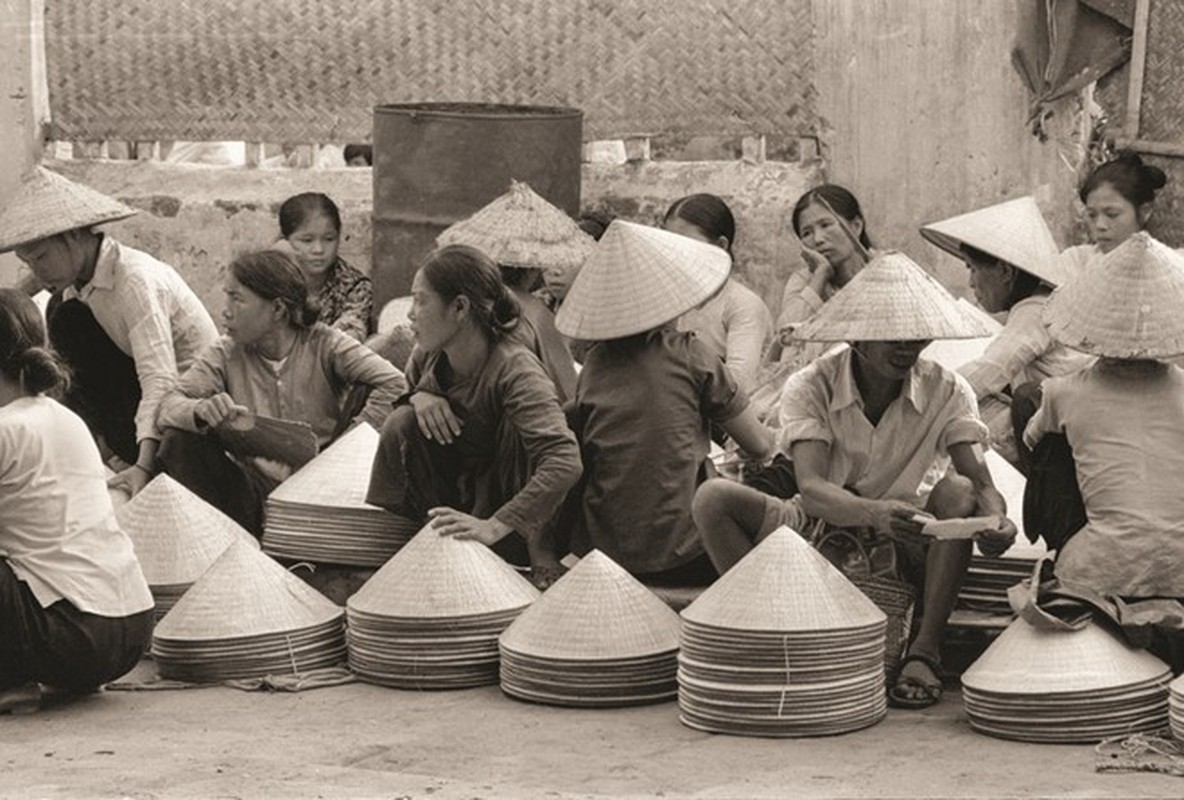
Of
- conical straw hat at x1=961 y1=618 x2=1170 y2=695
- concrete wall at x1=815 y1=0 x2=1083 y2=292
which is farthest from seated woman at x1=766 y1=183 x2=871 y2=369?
conical straw hat at x1=961 y1=618 x2=1170 y2=695

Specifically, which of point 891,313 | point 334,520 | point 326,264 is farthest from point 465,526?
point 326,264

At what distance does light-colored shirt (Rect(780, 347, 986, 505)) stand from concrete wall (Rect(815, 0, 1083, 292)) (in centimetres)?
254

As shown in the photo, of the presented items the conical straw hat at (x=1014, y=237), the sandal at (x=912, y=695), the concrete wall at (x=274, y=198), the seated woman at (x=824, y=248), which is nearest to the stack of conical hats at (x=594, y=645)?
the sandal at (x=912, y=695)

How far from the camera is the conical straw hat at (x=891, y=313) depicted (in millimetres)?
5988

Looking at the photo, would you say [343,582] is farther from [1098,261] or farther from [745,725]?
[1098,261]

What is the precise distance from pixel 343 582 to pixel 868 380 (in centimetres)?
178

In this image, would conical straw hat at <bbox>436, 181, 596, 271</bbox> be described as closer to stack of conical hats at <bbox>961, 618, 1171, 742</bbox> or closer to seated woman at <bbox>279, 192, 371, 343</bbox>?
seated woman at <bbox>279, 192, 371, 343</bbox>

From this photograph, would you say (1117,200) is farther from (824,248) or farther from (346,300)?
(346,300)

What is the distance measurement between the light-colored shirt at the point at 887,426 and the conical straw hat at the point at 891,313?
0.15 meters

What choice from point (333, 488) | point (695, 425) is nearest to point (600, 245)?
point (695, 425)

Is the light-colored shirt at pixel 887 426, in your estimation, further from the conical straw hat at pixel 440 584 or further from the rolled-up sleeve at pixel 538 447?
the conical straw hat at pixel 440 584

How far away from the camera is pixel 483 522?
641 cm

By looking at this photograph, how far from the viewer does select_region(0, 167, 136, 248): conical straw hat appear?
25.3ft

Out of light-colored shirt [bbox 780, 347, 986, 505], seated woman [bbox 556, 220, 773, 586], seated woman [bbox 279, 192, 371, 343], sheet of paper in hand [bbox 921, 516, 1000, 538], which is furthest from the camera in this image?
seated woman [bbox 279, 192, 371, 343]
